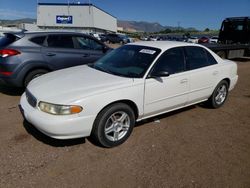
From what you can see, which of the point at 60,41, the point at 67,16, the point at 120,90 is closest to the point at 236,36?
the point at 60,41

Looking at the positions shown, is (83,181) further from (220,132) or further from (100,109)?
(220,132)

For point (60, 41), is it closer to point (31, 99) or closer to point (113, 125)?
point (31, 99)

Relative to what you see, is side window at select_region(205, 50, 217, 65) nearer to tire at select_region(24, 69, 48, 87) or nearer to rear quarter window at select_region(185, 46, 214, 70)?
rear quarter window at select_region(185, 46, 214, 70)

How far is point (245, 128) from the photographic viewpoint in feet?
15.2

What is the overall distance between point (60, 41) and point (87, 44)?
82 cm

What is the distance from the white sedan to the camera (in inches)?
132

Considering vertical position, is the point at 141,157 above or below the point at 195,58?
below

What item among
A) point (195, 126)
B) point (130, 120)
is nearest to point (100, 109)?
point (130, 120)

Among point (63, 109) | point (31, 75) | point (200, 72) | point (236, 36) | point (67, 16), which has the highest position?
point (67, 16)

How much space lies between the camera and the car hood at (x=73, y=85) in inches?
134

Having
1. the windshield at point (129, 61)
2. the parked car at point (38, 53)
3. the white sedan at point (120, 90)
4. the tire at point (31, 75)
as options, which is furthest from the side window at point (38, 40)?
the windshield at point (129, 61)

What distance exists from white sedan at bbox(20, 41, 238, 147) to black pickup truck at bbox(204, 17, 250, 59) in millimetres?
9188

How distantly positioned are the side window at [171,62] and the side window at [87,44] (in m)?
3.17

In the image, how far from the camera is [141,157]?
11.6 ft
